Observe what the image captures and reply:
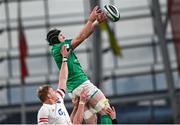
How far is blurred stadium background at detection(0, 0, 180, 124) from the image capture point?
32656 millimetres

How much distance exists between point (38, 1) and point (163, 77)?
7.25 meters

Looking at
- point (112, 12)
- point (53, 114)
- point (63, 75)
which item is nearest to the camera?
point (53, 114)

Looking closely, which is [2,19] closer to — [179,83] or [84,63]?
[84,63]

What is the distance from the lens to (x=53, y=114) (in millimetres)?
8555

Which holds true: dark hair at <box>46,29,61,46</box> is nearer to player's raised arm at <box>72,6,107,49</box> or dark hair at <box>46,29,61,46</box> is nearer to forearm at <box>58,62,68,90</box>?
player's raised arm at <box>72,6,107,49</box>

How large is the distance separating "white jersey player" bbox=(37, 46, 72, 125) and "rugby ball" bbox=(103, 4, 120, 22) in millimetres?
918

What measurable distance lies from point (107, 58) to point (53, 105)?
81.4 feet

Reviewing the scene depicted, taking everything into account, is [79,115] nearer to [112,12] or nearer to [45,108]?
[45,108]

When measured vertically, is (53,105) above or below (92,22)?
below

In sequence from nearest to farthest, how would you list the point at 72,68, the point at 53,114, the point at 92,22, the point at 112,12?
the point at 53,114, the point at 112,12, the point at 92,22, the point at 72,68

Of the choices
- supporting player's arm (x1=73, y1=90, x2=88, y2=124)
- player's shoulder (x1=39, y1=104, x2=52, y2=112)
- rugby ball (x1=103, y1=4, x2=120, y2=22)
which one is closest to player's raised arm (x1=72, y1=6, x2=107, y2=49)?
rugby ball (x1=103, y1=4, x2=120, y2=22)

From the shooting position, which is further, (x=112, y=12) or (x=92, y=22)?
(x=92, y=22)

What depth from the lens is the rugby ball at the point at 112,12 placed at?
28.4 ft

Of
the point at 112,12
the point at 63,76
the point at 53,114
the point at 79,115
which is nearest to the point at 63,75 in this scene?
the point at 63,76
